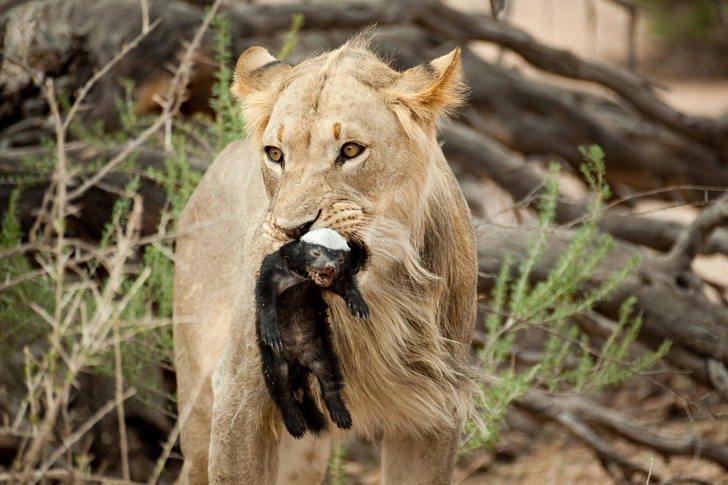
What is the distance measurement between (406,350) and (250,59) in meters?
1.26

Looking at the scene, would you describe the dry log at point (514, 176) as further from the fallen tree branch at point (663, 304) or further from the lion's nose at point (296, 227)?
the lion's nose at point (296, 227)

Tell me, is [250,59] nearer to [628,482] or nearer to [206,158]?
[206,158]

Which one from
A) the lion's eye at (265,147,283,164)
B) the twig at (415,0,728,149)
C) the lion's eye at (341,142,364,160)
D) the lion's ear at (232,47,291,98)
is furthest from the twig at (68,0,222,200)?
the twig at (415,0,728,149)

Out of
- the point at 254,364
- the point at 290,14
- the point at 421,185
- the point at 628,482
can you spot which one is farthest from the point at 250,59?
the point at 290,14

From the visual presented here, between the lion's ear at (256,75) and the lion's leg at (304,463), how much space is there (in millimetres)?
1471

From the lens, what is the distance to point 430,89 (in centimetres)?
309

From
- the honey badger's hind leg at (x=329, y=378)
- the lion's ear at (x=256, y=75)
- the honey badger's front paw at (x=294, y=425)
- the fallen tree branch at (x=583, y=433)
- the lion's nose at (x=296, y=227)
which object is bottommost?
the fallen tree branch at (x=583, y=433)

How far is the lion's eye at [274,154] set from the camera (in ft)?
9.73

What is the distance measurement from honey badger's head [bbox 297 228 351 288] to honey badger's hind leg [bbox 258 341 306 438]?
394 mm

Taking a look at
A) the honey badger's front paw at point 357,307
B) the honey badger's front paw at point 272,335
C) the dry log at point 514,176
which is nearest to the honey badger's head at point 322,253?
the honey badger's front paw at point 357,307

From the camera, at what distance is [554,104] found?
8062 mm

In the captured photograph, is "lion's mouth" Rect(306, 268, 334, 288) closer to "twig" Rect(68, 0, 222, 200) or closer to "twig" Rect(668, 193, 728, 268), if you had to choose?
"twig" Rect(68, 0, 222, 200)

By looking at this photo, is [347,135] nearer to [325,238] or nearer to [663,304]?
[325,238]

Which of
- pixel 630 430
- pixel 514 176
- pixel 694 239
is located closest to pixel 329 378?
pixel 630 430
